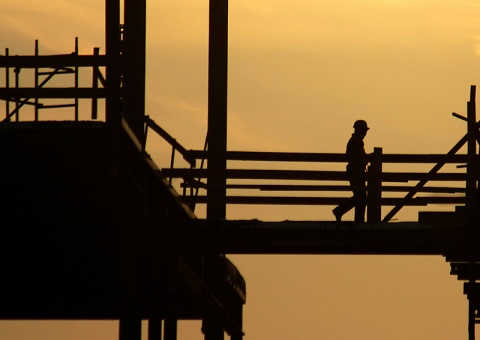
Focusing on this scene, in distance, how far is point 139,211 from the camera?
20.7 m

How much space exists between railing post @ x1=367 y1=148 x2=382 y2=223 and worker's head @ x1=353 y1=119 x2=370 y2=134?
61cm

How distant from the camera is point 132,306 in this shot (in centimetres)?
2061

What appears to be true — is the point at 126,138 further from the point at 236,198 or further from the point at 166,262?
the point at 236,198

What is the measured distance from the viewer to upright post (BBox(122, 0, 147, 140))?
25125 mm

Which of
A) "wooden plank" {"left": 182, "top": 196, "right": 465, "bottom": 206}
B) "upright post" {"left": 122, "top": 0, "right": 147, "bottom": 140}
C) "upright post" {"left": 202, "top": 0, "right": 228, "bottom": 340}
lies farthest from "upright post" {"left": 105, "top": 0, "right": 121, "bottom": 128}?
"upright post" {"left": 202, "top": 0, "right": 228, "bottom": 340}

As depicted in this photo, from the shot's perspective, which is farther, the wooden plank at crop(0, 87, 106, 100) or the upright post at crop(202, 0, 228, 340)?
the upright post at crop(202, 0, 228, 340)

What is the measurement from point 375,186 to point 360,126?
3.72 ft

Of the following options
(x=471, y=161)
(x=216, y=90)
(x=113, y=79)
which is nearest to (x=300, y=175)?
(x=471, y=161)

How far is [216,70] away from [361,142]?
4.24m

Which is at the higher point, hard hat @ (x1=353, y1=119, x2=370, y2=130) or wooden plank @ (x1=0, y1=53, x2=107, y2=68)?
hard hat @ (x1=353, y1=119, x2=370, y2=130)

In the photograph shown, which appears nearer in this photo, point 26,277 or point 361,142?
point 361,142

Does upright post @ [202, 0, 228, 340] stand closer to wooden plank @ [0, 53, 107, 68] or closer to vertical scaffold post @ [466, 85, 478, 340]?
vertical scaffold post @ [466, 85, 478, 340]

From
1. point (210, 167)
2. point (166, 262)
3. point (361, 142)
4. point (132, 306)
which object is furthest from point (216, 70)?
point (132, 306)

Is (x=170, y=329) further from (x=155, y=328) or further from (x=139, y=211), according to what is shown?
(x=139, y=211)
